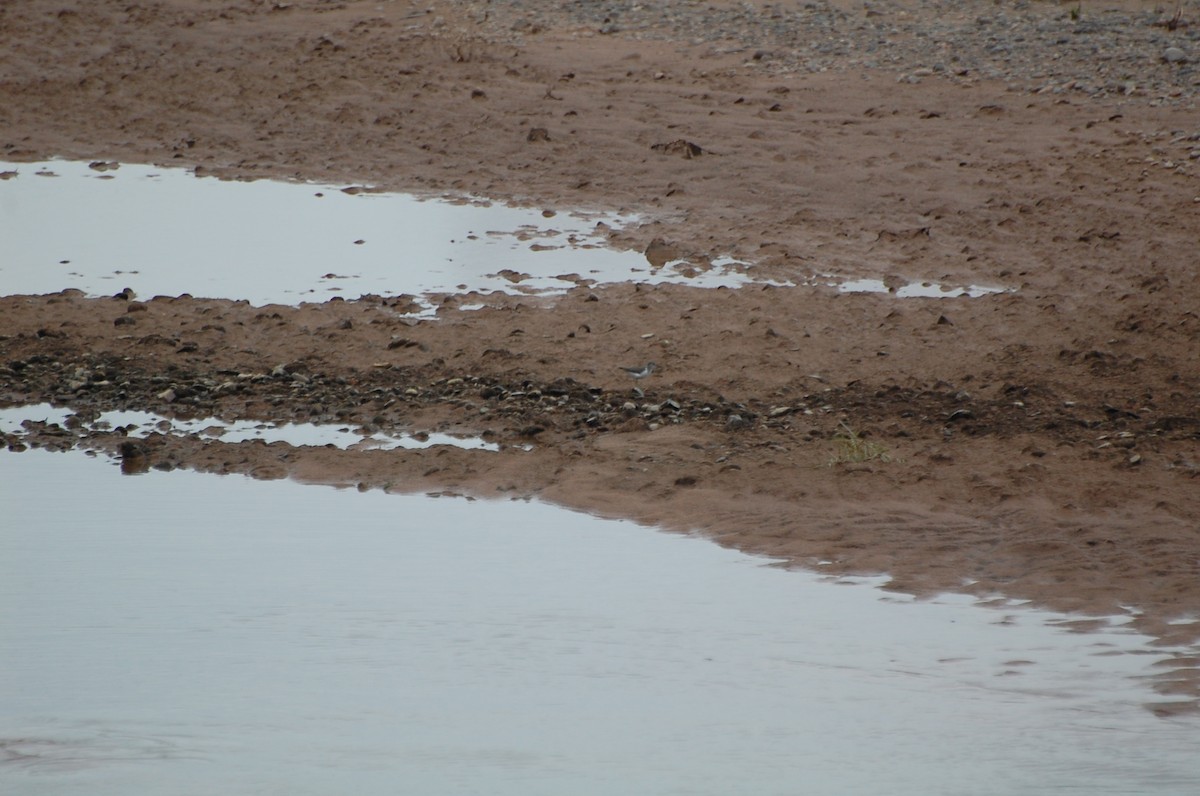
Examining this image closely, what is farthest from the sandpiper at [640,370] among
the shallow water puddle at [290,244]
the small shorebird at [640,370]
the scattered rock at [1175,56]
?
the scattered rock at [1175,56]

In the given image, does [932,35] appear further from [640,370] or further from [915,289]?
[640,370]

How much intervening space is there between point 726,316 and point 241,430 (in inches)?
121

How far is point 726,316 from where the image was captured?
8641 mm

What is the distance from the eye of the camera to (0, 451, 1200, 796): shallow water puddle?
3.82 meters

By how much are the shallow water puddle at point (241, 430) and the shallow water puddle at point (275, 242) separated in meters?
2.06

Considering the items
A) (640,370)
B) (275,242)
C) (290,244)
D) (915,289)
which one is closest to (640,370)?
(640,370)

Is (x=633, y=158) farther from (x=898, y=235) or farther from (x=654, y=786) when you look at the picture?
(x=654, y=786)

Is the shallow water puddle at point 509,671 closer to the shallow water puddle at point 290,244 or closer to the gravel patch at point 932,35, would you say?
the shallow water puddle at point 290,244

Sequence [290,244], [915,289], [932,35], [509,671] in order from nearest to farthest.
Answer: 1. [509,671]
2. [915,289]
3. [290,244]
4. [932,35]

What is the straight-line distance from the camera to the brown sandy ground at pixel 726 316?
5.98m

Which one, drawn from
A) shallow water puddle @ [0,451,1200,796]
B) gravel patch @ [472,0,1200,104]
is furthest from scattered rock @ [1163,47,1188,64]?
shallow water puddle @ [0,451,1200,796]

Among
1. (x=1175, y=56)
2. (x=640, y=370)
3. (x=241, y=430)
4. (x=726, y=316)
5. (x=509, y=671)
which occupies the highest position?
(x=1175, y=56)

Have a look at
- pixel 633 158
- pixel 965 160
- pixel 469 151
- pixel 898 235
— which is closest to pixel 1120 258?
pixel 898 235

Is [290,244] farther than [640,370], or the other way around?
[290,244]
